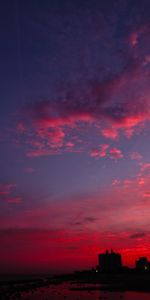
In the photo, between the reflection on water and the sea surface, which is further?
the sea surface

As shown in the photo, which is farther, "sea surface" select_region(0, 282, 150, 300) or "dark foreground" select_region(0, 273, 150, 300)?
"dark foreground" select_region(0, 273, 150, 300)

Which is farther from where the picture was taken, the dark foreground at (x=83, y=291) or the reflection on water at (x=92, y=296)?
the dark foreground at (x=83, y=291)

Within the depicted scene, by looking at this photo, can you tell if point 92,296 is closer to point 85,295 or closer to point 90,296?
point 90,296

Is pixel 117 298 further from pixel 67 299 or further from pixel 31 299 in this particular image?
pixel 31 299

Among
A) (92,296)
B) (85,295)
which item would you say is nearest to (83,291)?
(85,295)

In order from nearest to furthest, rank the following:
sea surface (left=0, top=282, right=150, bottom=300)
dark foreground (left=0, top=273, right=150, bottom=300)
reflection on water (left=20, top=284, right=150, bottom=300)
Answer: reflection on water (left=20, top=284, right=150, bottom=300) < sea surface (left=0, top=282, right=150, bottom=300) < dark foreground (left=0, top=273, right=150, bottom=300)

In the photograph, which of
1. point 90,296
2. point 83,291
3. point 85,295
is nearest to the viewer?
point 90,296

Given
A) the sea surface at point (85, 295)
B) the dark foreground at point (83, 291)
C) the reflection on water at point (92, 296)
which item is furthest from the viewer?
the dark foreground at point (83, 291)

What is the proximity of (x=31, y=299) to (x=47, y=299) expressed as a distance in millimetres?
3664

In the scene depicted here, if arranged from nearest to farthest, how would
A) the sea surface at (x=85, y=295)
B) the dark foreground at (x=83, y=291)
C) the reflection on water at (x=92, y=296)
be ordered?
1. the reflection on water at (x=92, y=296)
2. the sea surface at (x=85, y=295)
3. the dark foreground at (x=83, y=291)

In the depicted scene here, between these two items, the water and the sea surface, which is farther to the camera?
the sea surface

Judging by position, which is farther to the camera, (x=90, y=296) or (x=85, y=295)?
(x=85, y=295)

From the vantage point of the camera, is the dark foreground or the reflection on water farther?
the dark foreground

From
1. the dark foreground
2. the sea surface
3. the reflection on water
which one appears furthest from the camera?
the dark foreground
